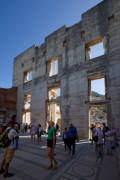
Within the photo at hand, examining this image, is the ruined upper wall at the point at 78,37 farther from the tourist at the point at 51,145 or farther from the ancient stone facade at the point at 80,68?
the tourist at the point at 51,145

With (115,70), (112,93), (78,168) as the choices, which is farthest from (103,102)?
(78,168)

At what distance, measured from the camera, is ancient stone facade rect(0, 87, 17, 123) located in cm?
2421

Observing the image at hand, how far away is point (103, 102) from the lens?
13875 millimetres

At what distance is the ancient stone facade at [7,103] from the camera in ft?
79.4

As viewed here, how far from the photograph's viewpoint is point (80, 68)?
1647 cm

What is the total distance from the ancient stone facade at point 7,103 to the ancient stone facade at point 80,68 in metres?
4.71

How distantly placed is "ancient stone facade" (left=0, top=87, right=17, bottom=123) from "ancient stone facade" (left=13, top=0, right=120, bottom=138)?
15.5 feet

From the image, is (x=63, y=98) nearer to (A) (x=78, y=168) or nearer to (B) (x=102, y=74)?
(B) (x=102, y=74)

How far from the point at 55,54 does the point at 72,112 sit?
8665 mm

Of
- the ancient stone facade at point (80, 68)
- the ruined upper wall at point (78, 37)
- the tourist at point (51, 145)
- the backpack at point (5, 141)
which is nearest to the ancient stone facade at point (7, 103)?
the ancient stone facade at point (80, 68)

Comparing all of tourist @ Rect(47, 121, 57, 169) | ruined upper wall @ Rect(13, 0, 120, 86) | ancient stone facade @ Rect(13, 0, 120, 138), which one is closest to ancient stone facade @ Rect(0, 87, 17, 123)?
ancient stone facade @ Rect(13, 0, 120, 138)

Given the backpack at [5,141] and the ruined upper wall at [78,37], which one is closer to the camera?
the backpack at [5,141]

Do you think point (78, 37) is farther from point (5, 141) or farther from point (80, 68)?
point (5, 141)

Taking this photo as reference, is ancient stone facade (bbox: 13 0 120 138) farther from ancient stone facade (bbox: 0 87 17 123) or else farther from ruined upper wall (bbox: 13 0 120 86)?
ancient stone facade (bbox: 0 87 17 123)
